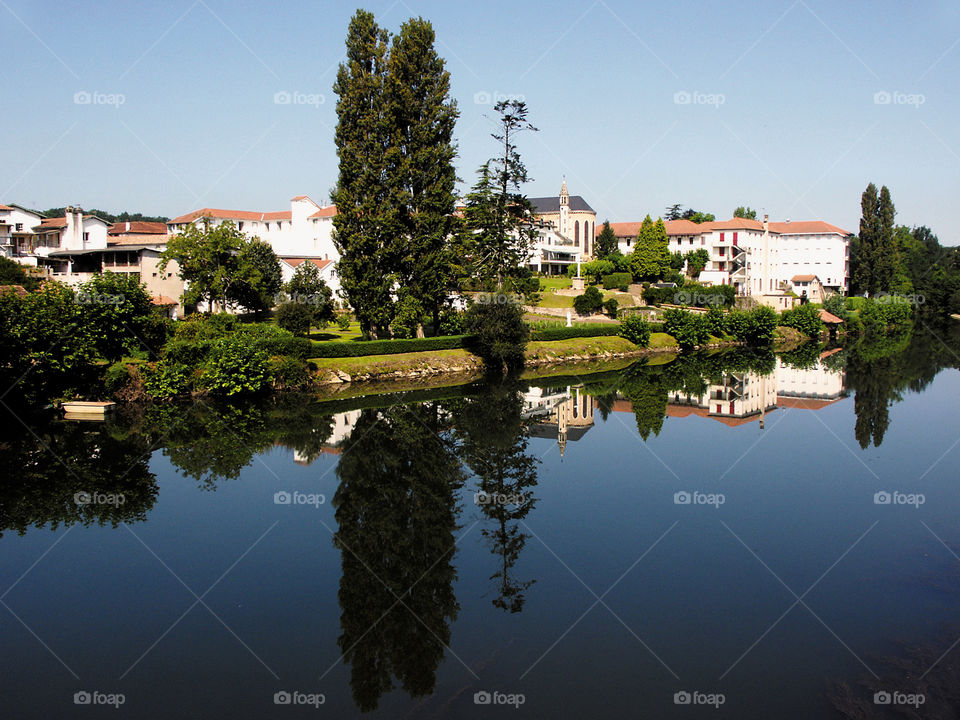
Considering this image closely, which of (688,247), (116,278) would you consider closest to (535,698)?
(116,278)

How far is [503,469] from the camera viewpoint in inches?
806

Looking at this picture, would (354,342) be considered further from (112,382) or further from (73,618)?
(73,618)

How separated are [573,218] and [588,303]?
1859 inches

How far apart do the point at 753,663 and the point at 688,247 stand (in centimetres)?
8109

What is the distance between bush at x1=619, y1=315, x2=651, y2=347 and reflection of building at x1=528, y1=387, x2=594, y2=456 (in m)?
20.0

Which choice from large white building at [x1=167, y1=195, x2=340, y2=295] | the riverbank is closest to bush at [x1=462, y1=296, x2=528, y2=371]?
the riverbank

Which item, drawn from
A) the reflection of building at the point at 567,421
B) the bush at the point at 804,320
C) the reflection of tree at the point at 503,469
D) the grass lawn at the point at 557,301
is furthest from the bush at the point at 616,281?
the reflection of tree at the point at 503,469

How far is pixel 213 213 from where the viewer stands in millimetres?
74062

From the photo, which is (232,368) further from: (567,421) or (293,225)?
(293,225)

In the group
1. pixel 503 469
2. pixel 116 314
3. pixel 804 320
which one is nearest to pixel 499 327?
pixel 116 314

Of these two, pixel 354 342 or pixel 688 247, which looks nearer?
pixel 354 342

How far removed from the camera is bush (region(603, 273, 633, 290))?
2726 inches

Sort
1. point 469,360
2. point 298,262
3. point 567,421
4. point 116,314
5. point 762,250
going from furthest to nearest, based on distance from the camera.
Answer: point 762,250, point 298,262, point 469,360, point 116,314, point 567,421

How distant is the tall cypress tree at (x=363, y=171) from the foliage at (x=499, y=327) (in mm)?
5084
